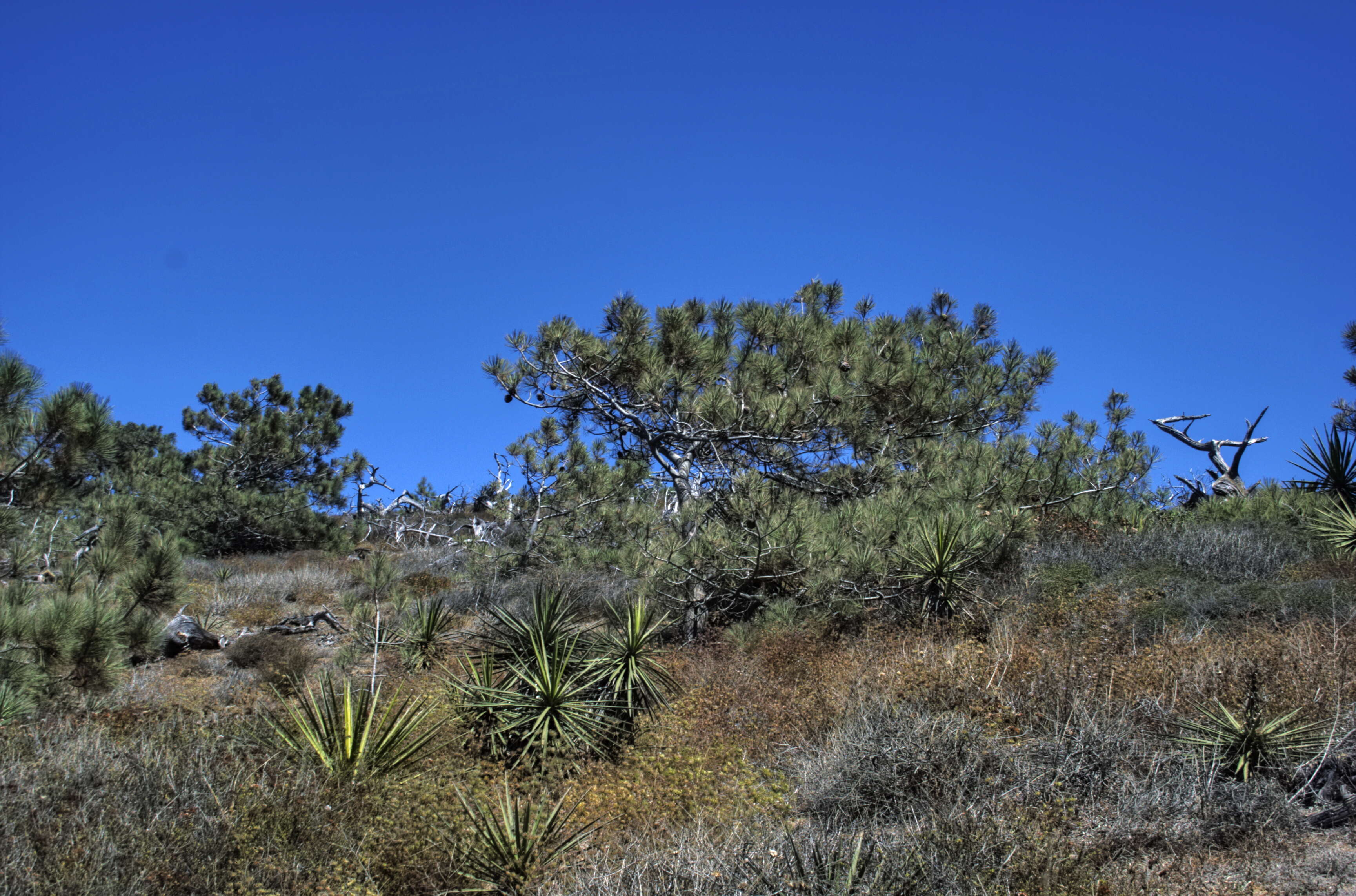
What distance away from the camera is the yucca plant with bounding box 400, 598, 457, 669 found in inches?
363

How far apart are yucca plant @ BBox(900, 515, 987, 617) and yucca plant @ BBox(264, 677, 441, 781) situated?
5.37 meters

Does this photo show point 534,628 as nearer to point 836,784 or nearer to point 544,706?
point 544,706

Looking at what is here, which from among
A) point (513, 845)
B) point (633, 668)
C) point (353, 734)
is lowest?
point (513, 845)

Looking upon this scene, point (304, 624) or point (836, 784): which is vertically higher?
point (304, 624)

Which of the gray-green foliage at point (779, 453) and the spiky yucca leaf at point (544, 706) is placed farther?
the gray-green foliage at point (779, 453)

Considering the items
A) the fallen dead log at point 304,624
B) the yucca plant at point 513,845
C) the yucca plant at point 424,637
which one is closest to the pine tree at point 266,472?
the fallen dead log at point 304,624

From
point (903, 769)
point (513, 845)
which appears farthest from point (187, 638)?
point (903, 769)

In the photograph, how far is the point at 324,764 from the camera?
545cm

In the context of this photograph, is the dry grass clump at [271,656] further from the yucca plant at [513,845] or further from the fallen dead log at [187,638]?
the yucca plant at [513,845]

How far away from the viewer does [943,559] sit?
8.80 m

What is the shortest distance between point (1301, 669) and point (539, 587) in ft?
20.5

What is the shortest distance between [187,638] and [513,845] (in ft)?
32.2

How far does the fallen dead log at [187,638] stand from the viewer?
11555 millimetres

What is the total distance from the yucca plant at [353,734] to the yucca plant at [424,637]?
9.30 feet
